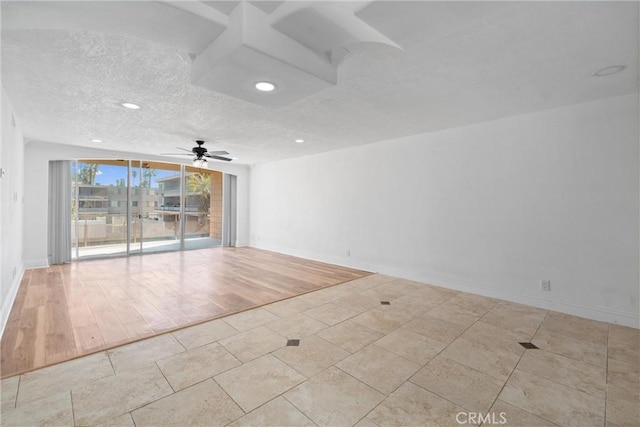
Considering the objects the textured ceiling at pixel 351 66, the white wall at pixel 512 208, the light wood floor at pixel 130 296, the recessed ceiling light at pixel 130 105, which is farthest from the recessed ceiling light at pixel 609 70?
the recessed ceiling light at pixel 130 105

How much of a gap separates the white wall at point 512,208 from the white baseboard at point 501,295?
0.01 meters

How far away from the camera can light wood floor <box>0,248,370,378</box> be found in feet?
9.11

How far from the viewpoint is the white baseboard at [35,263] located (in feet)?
18.6

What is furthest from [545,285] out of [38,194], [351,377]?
[38,194]

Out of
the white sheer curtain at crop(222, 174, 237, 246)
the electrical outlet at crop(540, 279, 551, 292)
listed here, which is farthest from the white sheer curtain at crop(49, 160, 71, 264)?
the electrical outlet at crop(540, 279, 551, 292)

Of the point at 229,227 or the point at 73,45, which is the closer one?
the point at 73,45

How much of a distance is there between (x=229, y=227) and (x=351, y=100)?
661 cm

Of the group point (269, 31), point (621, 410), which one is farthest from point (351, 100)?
point (621, 410)

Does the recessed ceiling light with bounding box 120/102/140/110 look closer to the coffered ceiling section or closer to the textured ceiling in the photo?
the textured ceiling

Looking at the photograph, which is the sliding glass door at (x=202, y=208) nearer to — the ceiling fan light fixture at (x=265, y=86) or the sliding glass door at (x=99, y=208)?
the sliding glass door at (x=99, y=208)

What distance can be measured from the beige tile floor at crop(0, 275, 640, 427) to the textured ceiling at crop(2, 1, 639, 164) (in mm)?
2492

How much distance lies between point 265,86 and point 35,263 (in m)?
6.62

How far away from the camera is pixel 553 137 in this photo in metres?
3.67

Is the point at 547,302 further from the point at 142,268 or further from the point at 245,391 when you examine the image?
the point at 142,268
